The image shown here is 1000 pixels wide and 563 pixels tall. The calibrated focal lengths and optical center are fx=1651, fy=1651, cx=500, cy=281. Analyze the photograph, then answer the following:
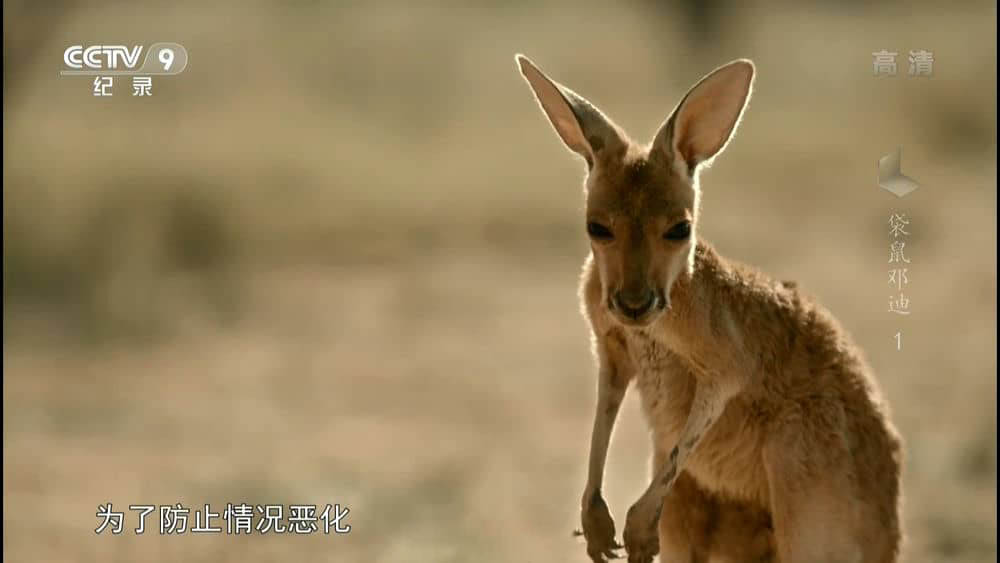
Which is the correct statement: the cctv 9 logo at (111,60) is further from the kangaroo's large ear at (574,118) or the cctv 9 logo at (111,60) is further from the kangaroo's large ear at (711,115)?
the kangaroo's large ear at (711,115)

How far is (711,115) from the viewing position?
479 centimetres

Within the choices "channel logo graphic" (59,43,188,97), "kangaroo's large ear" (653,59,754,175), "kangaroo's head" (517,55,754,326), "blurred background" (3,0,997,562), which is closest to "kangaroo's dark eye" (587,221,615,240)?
"kangaroo's head" (517,55,754,326)

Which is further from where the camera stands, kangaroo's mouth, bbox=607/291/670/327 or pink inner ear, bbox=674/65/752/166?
pink inner ear, bbox=674/65/752/166

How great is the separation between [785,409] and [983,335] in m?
7.48

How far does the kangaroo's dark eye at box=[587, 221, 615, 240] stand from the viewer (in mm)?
4652

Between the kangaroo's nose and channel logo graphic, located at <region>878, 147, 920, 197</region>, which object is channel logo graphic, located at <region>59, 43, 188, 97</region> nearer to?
channel logo graphic, located at <region>878, 147, 920, 197</region>

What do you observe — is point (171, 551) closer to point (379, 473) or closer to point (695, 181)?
point (379, 473)

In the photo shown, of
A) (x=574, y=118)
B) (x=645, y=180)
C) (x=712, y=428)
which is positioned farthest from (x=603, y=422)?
(x=574, y=118)

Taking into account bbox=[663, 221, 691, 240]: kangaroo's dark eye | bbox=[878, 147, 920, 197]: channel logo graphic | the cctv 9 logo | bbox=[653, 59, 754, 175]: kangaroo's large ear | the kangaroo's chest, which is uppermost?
the cctv 9 logo

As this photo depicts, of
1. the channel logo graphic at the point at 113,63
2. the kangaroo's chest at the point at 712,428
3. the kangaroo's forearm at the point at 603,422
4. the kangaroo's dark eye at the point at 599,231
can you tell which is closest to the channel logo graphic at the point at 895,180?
the kangaroo's chest at the point at 712,428

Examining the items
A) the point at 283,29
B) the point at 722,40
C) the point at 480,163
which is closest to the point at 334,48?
the point at 283,29

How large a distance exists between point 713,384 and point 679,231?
555mm

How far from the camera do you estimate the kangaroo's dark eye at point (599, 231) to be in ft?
15.3

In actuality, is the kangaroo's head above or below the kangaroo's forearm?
above
